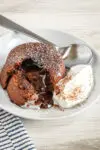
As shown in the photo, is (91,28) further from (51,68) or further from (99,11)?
(51,68)

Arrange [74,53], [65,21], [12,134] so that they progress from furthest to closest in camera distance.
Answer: [65,21] < [74,53] < [12,134]

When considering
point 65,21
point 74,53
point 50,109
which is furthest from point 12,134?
point 65,21

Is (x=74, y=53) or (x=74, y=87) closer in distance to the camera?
(x=74, y=87)

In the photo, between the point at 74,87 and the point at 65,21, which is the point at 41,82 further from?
the point at 65,21

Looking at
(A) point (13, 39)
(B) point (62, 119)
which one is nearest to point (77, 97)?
(B) point (62, 119)

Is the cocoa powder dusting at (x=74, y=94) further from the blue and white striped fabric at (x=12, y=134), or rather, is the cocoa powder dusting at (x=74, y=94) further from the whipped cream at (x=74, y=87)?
the blue and white striped fabric at (x=12, y=134)

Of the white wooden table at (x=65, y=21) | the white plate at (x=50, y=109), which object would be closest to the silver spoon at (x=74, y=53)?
the white plate at (x=50, y=109)
